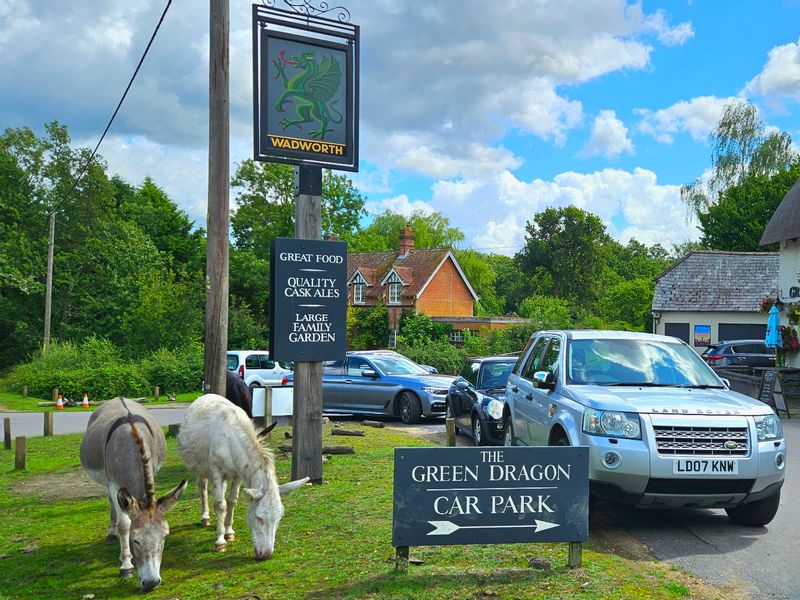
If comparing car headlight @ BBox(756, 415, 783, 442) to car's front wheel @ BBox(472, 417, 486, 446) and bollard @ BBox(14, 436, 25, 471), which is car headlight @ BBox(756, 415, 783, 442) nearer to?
car's front wheel @ BBox(472, 417, 486, 446)

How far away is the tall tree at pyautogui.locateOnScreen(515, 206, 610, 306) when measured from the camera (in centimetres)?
7106

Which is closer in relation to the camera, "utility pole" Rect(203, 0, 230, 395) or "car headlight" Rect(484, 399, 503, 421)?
"utility pole" Rect(203, 0, 230, 395)

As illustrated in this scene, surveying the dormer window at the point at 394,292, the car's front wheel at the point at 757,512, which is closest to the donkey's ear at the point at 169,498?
the car's front wheel at the point at 757,512

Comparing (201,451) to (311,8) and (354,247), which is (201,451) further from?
(354,247)

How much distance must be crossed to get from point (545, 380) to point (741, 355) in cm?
2386

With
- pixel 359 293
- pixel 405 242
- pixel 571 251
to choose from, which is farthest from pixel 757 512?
pixel 571 251

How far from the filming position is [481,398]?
552 inches

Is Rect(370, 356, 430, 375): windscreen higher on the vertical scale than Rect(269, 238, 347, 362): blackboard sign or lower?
lower

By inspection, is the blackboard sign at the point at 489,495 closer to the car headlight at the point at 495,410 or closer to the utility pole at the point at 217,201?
the utility pole at the point at 217,201

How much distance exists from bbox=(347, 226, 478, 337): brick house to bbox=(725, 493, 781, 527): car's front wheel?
43036 mm

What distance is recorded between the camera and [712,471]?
284 inches

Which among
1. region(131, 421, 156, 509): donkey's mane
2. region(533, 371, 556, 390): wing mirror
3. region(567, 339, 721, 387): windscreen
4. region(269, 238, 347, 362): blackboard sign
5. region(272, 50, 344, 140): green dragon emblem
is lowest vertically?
region(131, 421, 156, 509): donkey's mane

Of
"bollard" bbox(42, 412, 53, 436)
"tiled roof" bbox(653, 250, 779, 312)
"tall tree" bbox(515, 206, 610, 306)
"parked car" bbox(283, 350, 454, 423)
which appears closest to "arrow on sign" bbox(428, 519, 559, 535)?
"parked car" bbox(283, 350, 454, 423)

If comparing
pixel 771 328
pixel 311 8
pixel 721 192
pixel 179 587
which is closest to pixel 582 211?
pixel 721 192
